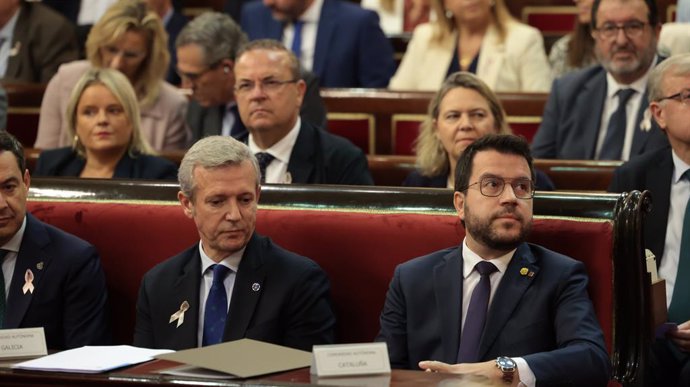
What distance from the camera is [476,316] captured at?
10.5 feet

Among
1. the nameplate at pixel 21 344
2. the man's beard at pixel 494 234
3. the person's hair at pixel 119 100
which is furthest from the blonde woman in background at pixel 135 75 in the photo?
the nameplate at pixel 21 344

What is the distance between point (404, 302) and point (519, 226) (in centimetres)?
37

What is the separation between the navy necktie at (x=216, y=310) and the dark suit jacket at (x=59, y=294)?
37 cm

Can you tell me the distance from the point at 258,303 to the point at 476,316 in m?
0.60

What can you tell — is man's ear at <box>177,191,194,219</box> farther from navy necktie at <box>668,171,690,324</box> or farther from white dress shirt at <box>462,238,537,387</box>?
navy necktie at <box>668,171,690,324</box>

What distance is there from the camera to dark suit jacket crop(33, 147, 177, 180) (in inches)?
175

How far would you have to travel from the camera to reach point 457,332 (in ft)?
10.6

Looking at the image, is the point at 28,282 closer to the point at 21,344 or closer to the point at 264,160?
the point at 21,344

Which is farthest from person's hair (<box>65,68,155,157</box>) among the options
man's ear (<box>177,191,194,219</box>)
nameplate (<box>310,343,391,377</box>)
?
nameplate (<box>310,343,391,377</box>)

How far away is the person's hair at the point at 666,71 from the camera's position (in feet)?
12.9

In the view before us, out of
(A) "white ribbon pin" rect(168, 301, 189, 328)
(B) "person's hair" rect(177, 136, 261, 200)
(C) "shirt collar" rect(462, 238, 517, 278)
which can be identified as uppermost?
(B) "person's hair" rect(177, 136, 261, 200)

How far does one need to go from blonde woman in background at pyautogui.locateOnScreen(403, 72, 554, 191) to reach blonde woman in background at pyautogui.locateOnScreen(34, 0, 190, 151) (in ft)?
4.31

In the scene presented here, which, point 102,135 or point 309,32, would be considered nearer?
point 102,135

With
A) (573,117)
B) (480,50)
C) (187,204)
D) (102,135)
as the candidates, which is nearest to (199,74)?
(102,135)
